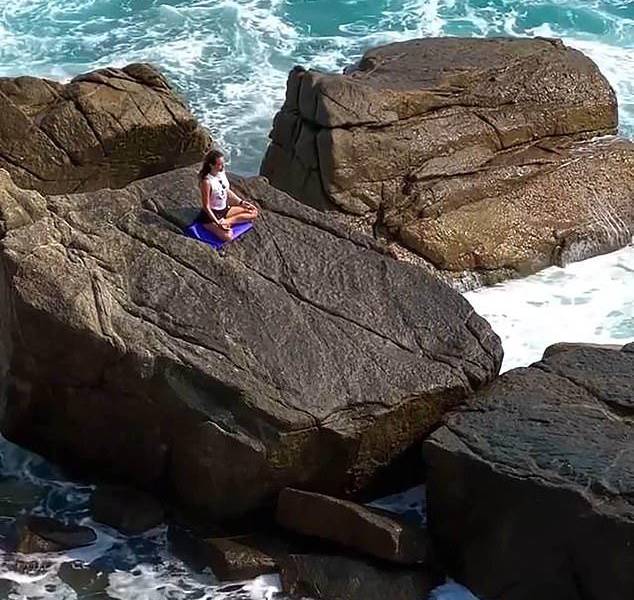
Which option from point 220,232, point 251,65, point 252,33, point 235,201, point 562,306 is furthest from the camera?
point 252,33

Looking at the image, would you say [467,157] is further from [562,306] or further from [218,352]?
[218,352]

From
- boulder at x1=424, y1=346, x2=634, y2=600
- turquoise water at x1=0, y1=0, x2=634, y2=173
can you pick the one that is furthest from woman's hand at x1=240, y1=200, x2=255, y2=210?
turquoise water at x1=0, y1=0, x2=634, y2=173

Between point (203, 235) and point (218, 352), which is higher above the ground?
point (203, 235)

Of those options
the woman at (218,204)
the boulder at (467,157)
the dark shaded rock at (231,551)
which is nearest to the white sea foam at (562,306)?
the boulder at (467,157)

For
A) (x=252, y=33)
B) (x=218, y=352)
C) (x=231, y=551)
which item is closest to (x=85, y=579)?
(x=231, y=551)

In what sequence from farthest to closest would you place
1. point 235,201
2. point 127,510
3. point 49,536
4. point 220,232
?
point 235,201 < point 220,232 < point 127,510 < point 49,536

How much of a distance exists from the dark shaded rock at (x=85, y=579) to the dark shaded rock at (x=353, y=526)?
112 cm

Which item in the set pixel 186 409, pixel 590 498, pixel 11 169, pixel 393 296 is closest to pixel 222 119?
pixel 11 169

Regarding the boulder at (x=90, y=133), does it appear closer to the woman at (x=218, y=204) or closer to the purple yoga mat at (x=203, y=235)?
the woman at (x=218, y=204)

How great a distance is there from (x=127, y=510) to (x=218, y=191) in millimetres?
2244

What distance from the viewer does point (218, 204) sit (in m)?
8.84

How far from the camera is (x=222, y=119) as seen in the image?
567 inches

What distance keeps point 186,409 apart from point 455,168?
4433 millimetres

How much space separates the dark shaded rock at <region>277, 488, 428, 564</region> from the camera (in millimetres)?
7527
